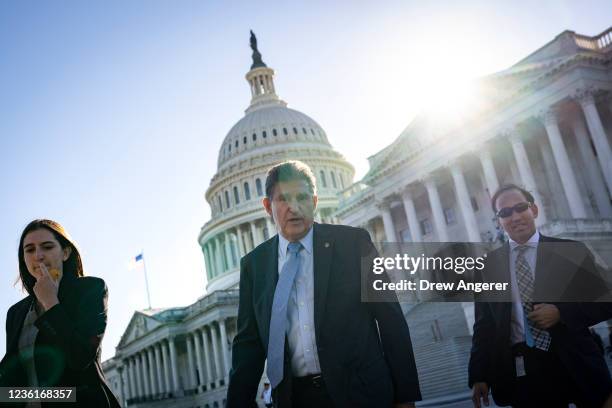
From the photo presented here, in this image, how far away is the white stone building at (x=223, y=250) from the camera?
240 feet

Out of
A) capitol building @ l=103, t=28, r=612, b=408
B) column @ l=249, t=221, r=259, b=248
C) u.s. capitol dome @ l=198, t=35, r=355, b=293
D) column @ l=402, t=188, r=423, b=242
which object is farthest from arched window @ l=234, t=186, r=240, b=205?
column @ l=402, t=188, r=423, b=242

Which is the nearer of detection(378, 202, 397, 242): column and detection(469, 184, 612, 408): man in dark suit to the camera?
detection(469, 184, 612, 408): man in dark suit

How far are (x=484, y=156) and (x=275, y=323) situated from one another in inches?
1478

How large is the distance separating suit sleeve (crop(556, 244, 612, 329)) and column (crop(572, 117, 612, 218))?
33.9m

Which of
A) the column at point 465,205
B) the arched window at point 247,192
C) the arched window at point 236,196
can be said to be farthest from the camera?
the arched window at point 236,196

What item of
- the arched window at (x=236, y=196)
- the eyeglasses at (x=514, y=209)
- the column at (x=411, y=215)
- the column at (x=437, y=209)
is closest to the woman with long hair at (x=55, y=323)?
the eyeglasses at (x=514, y=209)

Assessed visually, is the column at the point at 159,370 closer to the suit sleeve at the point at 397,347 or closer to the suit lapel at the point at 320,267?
the suit lapel at the point at 320,267

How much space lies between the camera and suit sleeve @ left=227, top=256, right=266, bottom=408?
5.26 meters

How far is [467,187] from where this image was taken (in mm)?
47156

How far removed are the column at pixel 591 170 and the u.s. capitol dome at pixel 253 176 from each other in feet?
186

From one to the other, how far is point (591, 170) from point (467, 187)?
10.7 meters

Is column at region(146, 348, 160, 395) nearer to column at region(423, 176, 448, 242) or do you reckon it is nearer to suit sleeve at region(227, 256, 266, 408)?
column at region(423, 176, 448, 242)

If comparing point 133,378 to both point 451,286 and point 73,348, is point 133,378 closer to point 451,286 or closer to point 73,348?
point 451,286

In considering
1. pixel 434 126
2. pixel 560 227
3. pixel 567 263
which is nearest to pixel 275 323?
pixel 567 263
